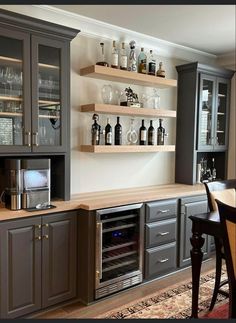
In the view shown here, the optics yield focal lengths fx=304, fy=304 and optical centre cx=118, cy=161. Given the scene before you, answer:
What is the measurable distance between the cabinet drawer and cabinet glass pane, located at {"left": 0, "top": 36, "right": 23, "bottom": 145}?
4.61ft

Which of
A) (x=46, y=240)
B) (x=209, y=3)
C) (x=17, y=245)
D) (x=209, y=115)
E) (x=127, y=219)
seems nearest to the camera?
(x=17, y=245)

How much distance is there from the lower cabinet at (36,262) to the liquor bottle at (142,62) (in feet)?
5.93

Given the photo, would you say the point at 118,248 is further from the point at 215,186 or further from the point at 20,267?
the point at 215,186

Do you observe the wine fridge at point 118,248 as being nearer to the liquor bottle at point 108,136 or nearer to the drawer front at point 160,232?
the drawer front at point 160,232

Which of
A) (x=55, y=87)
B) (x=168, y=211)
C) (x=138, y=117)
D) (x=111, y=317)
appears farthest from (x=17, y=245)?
(x=138, y=117)

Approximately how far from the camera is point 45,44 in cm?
254

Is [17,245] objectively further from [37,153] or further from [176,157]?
[176,157]

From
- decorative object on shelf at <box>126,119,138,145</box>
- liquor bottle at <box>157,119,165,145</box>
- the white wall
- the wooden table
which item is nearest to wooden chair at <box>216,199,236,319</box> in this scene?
the wooden table

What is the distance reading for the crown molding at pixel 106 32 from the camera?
2.79m

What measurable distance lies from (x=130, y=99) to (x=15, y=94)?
4.47ft

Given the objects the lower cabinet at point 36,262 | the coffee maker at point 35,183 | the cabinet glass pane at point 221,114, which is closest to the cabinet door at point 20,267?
the lower cabinet at point 36,262

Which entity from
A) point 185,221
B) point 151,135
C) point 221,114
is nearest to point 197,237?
point 185,221

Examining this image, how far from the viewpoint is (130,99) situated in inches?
134

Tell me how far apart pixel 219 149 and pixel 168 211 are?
152 cm
